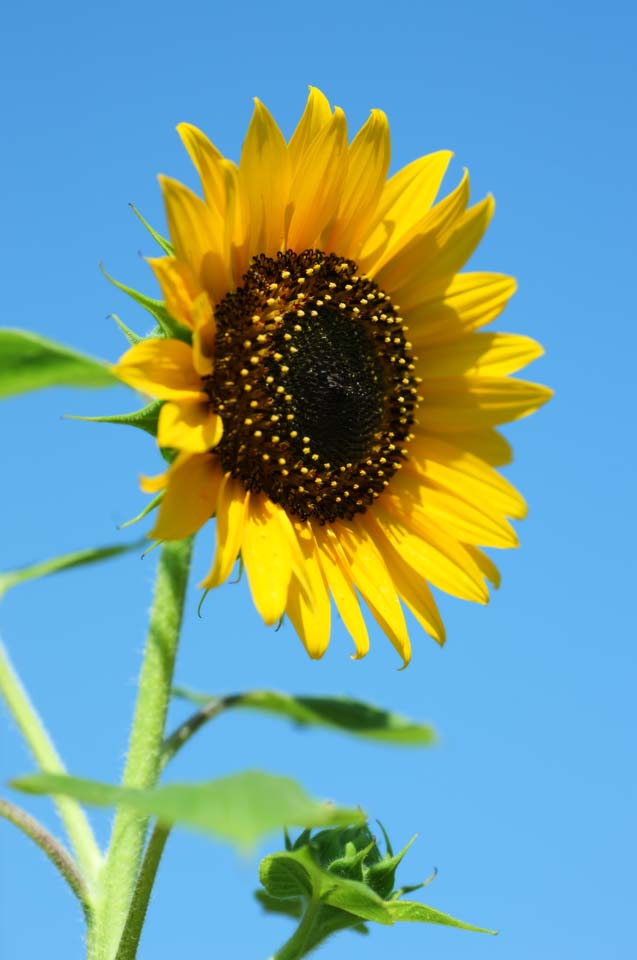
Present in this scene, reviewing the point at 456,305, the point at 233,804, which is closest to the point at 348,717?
the point at 233,804

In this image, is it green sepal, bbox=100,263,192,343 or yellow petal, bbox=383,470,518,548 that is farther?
yellow petal, bbox=383,470,518,548

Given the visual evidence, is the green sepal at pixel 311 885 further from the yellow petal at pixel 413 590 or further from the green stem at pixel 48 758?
the yellow petal at pixel 413 590

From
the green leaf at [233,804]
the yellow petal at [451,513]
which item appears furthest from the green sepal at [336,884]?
the green leaf at [233,804]


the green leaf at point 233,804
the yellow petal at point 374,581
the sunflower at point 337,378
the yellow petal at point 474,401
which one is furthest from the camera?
the yellow petal at point 474,401

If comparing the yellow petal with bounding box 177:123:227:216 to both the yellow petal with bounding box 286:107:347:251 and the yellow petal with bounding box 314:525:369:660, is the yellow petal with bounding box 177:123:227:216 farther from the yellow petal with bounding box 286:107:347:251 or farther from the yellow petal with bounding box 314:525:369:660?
the yellow petal with bounding box 314:525:369:660

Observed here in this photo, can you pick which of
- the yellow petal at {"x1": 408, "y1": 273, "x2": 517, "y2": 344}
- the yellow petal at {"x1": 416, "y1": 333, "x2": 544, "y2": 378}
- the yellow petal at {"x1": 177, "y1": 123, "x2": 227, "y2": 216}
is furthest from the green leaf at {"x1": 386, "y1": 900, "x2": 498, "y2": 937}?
the yellow petal at {"x1": 177, "y1": 123, "x2": 227, "y2": 216}

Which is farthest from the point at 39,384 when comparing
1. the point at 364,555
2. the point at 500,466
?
the point at 500,466
